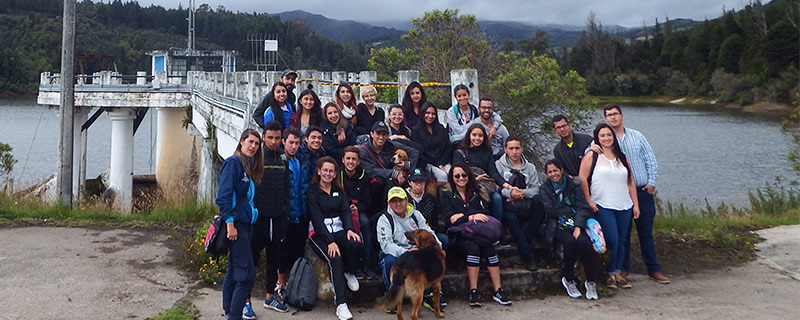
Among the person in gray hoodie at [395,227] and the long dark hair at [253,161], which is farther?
the person in gray hoodie at [395,227]

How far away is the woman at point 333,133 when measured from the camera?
20.9ft

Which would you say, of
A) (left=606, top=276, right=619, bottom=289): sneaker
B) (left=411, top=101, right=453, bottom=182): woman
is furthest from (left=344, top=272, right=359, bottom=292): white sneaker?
(left=606, top=276, right=619, bottom=289): sneaker

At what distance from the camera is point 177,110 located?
25484 millimetres

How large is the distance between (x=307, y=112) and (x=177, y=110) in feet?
68.1

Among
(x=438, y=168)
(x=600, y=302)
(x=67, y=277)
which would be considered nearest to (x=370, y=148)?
(x=438, y=168)

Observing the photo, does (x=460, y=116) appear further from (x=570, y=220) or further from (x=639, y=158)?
(x=639, y=158)

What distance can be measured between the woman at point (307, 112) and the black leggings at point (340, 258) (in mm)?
1503

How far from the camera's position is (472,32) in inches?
731

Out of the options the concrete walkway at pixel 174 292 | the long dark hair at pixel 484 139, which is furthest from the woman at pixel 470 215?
the long dark hair at pixel 484 139

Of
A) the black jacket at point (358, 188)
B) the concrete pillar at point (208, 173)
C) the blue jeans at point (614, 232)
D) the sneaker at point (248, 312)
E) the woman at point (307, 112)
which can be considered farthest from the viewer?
the concrete pillar at point (208, 173)

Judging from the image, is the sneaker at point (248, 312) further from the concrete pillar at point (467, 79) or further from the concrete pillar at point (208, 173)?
the concrete pillar at point (208, 173)

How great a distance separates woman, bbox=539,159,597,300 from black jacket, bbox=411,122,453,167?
1.19 metres

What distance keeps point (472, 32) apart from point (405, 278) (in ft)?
48.1

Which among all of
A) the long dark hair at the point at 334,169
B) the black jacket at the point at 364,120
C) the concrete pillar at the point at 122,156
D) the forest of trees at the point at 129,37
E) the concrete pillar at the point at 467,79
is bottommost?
the concrete pillar at the point at 122,156
